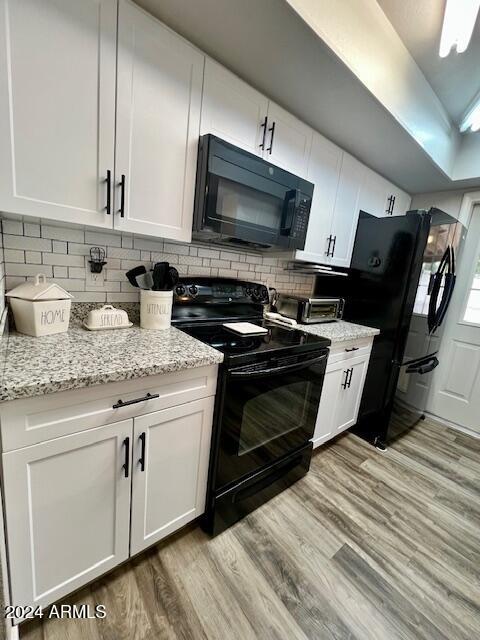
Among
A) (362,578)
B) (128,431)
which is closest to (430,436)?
(362,578)

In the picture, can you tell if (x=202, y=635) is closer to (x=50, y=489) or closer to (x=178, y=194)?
(x=50, y=489)

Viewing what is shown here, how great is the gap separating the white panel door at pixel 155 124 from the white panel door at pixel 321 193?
91 centimetres

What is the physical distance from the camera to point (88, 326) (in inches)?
49.1

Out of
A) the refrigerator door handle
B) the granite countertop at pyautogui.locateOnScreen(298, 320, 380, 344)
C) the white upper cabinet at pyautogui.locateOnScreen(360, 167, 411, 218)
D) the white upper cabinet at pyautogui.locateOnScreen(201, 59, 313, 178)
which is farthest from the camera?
the white upper cabinet at pyautogui.locateOnScreen(360, 167, 411, 218)

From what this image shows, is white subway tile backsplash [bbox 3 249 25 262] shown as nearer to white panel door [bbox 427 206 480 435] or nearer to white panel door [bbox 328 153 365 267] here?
white panel door [bbox 328 153 365 267]

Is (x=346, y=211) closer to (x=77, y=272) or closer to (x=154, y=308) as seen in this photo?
(x=154, y=308)

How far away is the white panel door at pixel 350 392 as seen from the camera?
80.7 inches

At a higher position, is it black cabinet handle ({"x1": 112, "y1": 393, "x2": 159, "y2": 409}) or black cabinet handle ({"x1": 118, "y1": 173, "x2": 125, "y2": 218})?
black cabinet handle ({"x1": 118, "y1": 173, "x2": 125, "y2": 218})

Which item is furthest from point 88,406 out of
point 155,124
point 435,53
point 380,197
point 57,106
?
point 380,197

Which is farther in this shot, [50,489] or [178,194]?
[178,194]

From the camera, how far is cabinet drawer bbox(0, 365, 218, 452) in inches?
30.2

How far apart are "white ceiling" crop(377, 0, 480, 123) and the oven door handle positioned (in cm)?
181

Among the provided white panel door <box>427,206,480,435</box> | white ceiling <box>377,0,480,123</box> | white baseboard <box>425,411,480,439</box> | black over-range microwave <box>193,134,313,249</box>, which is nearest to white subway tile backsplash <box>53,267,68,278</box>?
black over-range microwave <box>193,134,313,249</box>

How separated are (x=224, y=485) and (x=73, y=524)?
644 mm
